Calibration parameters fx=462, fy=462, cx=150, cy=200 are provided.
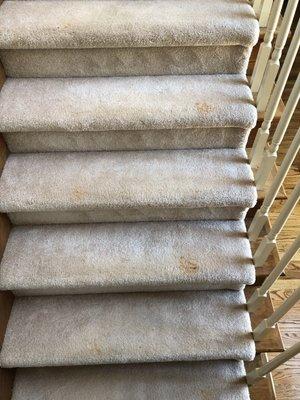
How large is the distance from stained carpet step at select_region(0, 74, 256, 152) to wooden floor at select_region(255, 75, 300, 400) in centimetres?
78

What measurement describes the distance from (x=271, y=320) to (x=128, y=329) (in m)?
0.47

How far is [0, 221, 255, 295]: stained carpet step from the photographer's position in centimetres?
150

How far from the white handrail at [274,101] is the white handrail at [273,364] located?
1.97 feet

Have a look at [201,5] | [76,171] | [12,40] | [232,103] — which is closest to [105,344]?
[76,171]

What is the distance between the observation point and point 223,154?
5.08ft

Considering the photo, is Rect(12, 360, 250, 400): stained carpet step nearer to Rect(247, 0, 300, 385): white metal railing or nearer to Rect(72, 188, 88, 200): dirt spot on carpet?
Rect(247, 0, 300, 385): white metal railing

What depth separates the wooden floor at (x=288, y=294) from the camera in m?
1.88

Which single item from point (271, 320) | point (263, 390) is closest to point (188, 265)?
point (271, 320)

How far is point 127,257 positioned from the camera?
5.00 ft

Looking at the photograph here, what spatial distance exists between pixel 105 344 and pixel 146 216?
45 centimetres

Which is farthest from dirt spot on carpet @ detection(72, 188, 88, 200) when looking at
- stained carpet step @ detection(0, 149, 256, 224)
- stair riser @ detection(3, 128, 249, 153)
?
stair riser @ detection(3, 128, 249, 153)

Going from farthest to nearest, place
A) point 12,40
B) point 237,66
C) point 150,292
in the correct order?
point 150,292, point 237,66, point 12,40

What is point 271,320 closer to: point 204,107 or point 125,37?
point 204,107

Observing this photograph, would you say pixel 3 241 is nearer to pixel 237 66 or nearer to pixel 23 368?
pixel 23 368
